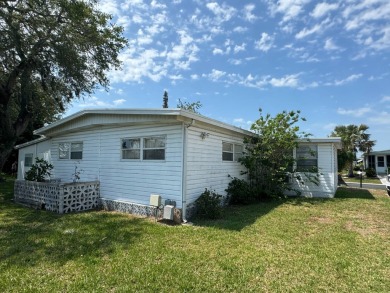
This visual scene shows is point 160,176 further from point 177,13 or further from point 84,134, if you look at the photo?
point 177,13

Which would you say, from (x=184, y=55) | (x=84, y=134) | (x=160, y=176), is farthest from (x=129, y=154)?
(x=184, y=55)

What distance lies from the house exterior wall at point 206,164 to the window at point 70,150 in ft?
17.8

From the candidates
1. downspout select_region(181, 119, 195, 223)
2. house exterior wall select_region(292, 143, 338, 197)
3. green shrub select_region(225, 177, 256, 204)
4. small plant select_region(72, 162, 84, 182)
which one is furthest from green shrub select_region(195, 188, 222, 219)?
house exterior wall select_region(292, 143, 338, 197)

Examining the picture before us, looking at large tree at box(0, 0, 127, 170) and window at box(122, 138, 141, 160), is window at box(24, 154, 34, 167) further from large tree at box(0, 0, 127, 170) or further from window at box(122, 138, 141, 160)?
window at box(122, 138, 141, 160)

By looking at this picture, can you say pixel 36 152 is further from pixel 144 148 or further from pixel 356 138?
pixel 356 138

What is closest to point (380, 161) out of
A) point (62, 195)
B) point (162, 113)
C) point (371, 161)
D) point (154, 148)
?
point (371, 161)

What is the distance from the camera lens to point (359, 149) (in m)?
35.0

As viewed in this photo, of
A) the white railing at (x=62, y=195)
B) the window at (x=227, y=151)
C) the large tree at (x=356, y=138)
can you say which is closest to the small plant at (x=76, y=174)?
the white railing at (x=62, y=195)

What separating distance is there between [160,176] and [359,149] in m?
35.6

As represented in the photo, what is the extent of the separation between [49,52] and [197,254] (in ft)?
42.8

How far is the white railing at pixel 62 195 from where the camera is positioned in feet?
28.3

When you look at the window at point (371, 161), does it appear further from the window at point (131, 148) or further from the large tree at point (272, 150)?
the window at point (131, 148)

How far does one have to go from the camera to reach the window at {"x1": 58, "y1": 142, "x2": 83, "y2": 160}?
10867mm

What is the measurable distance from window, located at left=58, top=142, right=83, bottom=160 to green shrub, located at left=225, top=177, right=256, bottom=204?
20.5ft
